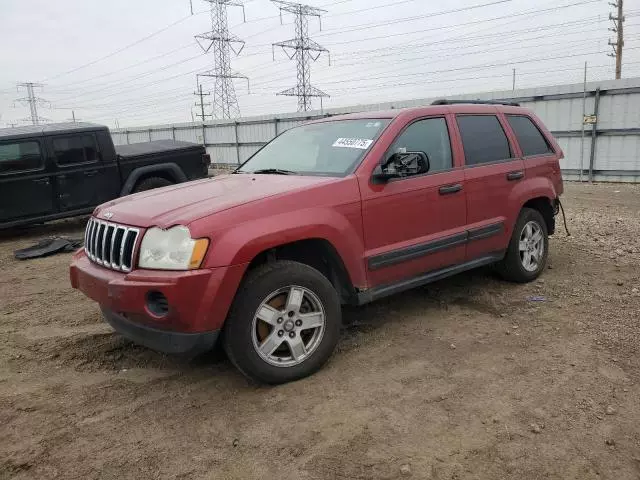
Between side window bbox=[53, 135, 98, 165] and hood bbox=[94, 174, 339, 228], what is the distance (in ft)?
19.2

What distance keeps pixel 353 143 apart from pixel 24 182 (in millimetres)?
6956

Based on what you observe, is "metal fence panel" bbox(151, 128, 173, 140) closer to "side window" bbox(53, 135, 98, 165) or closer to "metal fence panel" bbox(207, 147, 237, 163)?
"metal fence panel" bbox(207, 147, 237, 163)

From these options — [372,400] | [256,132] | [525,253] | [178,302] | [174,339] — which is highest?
[256,132]

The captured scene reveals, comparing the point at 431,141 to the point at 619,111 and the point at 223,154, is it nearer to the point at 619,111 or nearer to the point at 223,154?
the point at 619,111

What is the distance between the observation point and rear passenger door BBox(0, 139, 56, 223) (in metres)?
8.50

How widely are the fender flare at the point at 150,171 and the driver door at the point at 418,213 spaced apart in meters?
6.46

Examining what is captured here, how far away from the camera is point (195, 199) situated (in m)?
3.47

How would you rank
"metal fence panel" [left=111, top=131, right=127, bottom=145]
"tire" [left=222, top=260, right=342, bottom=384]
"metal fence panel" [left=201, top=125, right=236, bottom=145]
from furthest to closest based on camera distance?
"metal fence panel" [left=111, top=131, right=127, bottom=145], "metal fence panel" [left=201, top=125, right=236, bottom=145], "tire" [left=222, top=260, right=342, bottom=384]

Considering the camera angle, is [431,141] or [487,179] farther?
[487,179]

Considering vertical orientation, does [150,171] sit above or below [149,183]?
above

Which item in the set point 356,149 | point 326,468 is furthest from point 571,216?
point 326,468

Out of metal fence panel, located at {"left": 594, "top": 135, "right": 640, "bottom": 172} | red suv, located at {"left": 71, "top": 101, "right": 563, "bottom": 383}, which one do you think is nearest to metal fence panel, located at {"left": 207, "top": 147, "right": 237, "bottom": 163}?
metal fence panel, located at {"left": 594, "top": 135, "right": 640, "bottom": 172}

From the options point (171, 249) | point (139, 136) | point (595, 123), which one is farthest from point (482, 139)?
point (139, 136)

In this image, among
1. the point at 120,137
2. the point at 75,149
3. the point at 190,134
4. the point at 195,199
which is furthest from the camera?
the point at 120,137
